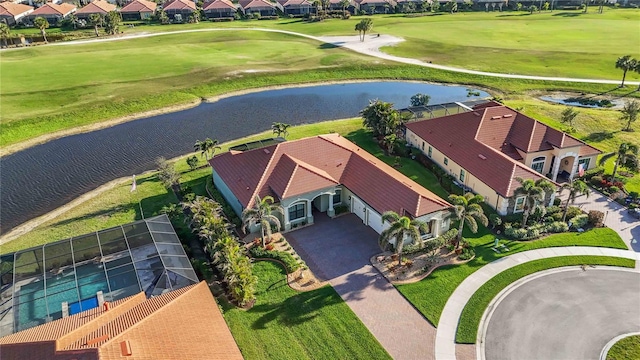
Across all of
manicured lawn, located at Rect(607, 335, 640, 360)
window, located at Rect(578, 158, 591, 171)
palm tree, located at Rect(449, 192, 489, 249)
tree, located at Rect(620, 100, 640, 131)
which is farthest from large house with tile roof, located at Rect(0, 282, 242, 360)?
tree, located at Rect(620, 100, 640, 131)

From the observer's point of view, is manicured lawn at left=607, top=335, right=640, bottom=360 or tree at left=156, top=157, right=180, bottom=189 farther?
tree at left=156, top=157, right=180, bottom=189

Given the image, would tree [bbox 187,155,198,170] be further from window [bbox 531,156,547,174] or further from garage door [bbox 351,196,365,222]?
window [bbox 531,156,547,174]

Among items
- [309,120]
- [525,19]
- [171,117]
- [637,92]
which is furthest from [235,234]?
[525,19]

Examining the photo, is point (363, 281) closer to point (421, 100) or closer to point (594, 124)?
point (421, 100)

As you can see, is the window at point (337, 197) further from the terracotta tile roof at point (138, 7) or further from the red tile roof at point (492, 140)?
the terracotta tile roof at point (138, 7)

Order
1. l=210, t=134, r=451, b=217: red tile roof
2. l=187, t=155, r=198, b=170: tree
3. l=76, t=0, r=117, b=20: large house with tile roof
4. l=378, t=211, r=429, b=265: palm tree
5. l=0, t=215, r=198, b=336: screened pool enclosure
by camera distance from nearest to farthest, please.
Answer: l=0, t=215, r=198, b=336: screened pool enclosure
l=378, t=211, r=429, b=265: palm tree
l=210, t=134, r=451, b=217: red tile roof
l=187, t=155, r=198, b=170: tree
l=76, t=0, r=117, b=20: large house with tile roof

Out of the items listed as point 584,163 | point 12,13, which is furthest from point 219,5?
point 584,163

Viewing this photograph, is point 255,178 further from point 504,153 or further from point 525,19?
point 525,19
